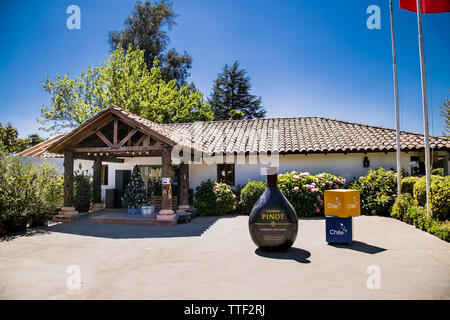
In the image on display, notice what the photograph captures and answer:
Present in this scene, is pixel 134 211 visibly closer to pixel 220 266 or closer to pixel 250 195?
pixel 250 195

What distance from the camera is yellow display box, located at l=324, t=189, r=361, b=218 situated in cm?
639

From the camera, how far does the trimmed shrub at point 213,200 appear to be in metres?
12.2

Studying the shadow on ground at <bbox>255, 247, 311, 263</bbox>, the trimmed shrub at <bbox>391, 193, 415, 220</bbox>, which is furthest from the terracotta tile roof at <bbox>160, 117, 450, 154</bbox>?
the shadow on ground at <bbox>255, 247, 311, 263</bbox>

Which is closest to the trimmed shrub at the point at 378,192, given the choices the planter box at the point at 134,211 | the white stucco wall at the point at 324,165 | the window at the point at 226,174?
the white stucco wall at the point at 324,165

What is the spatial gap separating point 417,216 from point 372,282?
5.68 metres

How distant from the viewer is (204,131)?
1750cm

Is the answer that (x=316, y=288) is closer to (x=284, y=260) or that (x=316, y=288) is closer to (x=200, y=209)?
(x=284, y=260)

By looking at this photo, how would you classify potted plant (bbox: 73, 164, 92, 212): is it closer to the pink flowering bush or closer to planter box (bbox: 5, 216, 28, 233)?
planter box (bbox: 5, 216, 28, 233)

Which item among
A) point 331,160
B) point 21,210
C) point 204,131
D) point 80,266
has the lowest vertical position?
point 80,266

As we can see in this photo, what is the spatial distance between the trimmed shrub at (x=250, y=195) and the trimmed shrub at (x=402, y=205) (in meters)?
4.97

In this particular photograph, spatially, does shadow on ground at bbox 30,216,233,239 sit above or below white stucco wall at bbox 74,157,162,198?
below

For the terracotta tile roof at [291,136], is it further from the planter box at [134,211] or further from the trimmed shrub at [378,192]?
the planter box at [134,211]

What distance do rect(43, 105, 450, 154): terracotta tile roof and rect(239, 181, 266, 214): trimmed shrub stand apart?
218 cm
